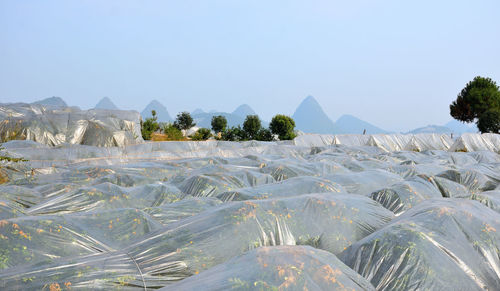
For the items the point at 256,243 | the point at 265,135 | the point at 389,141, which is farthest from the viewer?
the point at 265,135

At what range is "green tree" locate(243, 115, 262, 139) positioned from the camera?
104 ft

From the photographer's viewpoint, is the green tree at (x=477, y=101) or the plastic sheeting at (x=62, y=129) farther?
the green tree at (x=477, y=101)

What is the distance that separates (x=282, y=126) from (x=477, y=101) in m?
23.8

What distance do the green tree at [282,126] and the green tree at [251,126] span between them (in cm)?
149

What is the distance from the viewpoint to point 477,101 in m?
38.3

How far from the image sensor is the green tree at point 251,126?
104 feet

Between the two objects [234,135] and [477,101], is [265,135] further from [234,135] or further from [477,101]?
[477,101]

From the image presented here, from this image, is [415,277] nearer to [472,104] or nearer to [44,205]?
[44,205]

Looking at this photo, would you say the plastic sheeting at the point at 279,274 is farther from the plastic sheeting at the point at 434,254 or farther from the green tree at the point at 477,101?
the green tree at the point at 477,101

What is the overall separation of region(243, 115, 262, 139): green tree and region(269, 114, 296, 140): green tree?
58.6 inches

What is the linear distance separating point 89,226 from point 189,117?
39.2 m

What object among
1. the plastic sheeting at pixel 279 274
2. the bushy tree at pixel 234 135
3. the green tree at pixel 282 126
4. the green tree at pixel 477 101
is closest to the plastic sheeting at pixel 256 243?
the plastic sheeting at pixel 279 274

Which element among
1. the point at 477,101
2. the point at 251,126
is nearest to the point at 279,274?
the point at 251,126

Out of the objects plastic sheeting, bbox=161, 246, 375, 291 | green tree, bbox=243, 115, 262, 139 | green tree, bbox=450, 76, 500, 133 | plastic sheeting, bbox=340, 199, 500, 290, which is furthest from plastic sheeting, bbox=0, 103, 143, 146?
green tree, bbox=450, 76, 500, 133
